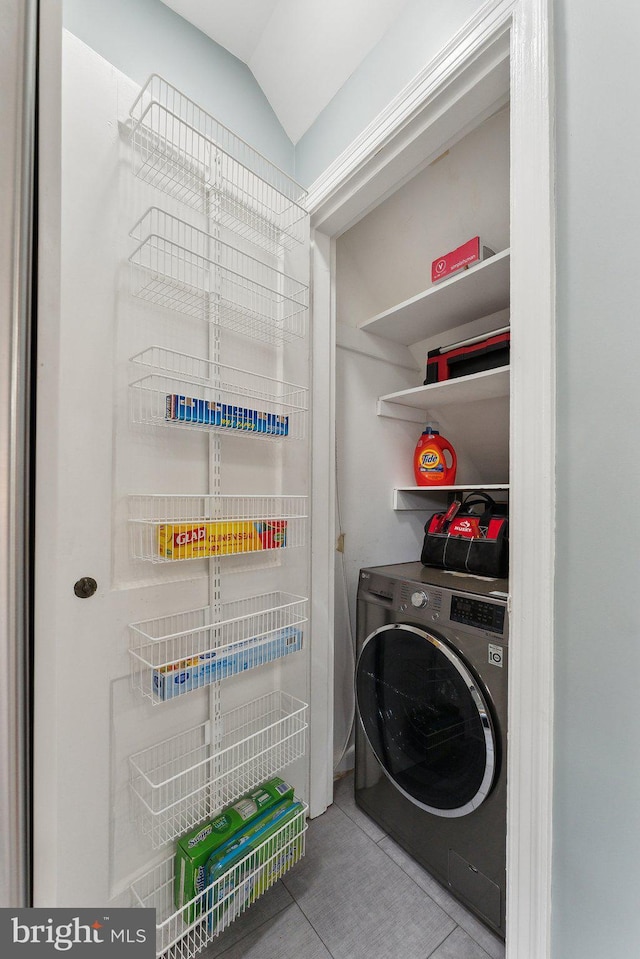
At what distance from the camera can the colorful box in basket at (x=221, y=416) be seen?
3.44 feet

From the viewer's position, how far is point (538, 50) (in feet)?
2.75

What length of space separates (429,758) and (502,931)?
16.6 inches

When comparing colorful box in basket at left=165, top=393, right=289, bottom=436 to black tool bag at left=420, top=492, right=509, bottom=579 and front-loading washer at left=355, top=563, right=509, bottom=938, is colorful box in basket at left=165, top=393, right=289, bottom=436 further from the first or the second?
black tool bag at left=420, top=492, right=509, bottom=579

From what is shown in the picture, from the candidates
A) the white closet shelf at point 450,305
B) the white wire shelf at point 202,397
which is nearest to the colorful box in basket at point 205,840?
the white wire shelf at point 202,397

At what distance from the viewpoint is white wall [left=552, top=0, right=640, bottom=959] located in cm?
73

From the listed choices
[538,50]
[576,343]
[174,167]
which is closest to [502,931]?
[576,343]

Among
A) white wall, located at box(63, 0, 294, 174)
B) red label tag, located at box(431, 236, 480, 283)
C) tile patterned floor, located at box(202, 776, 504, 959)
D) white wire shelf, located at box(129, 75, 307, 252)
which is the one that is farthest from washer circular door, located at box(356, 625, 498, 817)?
white wall, located at box(63, 0, 294, 174)

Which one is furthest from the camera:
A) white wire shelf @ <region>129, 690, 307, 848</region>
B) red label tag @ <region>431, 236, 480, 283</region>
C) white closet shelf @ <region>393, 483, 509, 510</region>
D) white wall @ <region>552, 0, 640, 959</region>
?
white closet shelf @ <region>393, 483, 509, 510</region>

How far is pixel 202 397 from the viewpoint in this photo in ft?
4.02

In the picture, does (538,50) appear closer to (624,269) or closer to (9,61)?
(624,269)

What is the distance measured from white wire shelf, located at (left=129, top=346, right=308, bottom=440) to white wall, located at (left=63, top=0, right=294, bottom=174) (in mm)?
840

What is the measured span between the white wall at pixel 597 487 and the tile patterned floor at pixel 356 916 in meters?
0.49

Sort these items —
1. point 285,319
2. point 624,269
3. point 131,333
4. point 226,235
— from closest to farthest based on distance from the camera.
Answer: point 624,269
point 131,333
point 226,235
point 285,319

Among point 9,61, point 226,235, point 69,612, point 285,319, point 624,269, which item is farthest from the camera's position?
point 285,319
